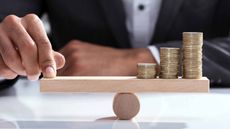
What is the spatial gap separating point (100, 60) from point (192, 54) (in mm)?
417

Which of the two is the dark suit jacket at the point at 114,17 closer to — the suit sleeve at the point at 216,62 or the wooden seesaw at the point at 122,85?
the suit sleeve at the point at 216,62

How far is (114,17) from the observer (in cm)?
131

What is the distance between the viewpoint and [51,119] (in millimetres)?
695

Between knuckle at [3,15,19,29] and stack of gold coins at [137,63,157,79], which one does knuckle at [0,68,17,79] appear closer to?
knuckle at [3,15,19,29]

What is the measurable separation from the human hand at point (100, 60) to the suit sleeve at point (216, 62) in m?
0.09

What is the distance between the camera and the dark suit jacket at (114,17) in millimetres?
1301

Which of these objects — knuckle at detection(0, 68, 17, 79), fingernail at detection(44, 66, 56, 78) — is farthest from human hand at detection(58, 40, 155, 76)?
fingernail at detection(44, 66, 56, 78)

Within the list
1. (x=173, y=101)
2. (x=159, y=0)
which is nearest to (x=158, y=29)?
(x=159, y=0)

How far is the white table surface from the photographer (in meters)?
0.65

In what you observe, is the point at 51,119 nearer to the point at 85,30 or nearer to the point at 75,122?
the point at 75,122

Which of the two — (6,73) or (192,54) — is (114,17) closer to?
(6,73)

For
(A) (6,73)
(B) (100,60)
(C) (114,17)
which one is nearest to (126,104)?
(A) (6,73)

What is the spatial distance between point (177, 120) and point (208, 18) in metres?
0.72

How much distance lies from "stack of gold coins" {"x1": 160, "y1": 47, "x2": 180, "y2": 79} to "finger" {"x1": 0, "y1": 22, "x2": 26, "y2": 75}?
0.23m
